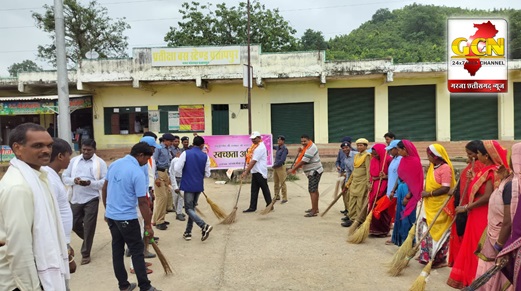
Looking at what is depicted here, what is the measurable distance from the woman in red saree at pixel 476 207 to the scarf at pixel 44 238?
3.49m

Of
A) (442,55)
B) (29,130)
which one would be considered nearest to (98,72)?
(29,130)

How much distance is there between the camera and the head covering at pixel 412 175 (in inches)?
201

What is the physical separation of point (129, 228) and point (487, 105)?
62.3ft

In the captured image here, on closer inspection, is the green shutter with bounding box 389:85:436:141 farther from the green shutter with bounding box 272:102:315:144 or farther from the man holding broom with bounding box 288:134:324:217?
the man holding broom with bounding box 288:134:324:217

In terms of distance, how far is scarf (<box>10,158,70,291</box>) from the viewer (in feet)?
6.31

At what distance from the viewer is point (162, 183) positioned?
22.9 ft

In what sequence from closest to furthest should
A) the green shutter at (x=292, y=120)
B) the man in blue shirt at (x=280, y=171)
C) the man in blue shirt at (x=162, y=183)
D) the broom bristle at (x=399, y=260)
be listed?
the broom bristle at (x=399, y=260)
the man in blue shirt at (x=162, y=183)
the man in blue shirt at (x=280, y=171)
the green shutter at (x=292, y=120)

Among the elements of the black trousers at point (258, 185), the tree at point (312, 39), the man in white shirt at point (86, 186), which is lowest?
the black trousers at point (258, 185)

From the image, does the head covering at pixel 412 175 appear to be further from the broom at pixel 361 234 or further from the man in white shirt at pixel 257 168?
the man in white shirt at pixel 257 168

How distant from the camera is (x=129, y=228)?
3859mm

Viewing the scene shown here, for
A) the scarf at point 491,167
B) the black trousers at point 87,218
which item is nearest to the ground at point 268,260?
the black trousers at point 87,218

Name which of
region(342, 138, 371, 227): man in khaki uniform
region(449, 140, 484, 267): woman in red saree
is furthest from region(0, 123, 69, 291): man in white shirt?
region(342, 138, 371, 227): man in khaki uniform

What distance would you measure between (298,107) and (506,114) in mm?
9549

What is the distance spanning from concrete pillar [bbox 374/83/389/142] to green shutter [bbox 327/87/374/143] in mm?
262
